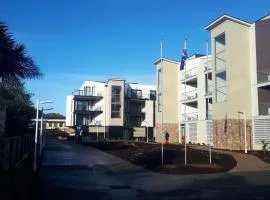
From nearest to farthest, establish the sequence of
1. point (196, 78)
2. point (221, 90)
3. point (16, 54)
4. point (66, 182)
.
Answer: point (16, 54), point (66, 182), point (221, 90), point (196, 78)

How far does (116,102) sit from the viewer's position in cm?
8400

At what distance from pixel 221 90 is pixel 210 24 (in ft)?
20.8

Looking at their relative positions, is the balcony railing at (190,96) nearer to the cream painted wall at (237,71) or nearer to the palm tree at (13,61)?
the cream painted wall at (237,71)

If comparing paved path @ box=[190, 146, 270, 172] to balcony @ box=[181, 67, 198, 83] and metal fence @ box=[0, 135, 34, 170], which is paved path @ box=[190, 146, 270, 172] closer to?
metal fence @ box=[0, 135, 34, 170]

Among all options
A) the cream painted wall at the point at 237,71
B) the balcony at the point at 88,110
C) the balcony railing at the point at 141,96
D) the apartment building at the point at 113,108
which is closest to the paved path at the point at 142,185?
the cream painted wall at the point at 237,71

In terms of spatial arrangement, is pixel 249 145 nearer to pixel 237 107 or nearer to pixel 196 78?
pixel 237 107

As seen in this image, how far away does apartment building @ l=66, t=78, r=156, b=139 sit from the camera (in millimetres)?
82750

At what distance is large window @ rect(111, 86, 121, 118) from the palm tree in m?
72.5

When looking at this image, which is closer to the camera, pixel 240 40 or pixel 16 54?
pixel 16 54

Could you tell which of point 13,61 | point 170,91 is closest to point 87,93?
point 170,91

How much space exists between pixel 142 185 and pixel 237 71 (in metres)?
24.1

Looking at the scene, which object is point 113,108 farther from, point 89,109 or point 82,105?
point 82,105

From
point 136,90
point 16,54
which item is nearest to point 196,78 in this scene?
point 136,90

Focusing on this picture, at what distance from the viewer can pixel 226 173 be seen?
20750 millimetres
